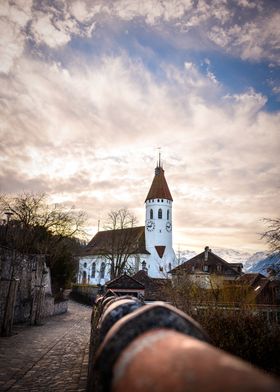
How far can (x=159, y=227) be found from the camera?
66250 mm

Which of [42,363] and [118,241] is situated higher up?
[118,241]

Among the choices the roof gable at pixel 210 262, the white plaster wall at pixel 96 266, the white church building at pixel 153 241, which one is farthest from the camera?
the white church building at pixel 153 241

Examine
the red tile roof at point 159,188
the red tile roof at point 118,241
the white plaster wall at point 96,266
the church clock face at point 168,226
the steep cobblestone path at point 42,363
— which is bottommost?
the steep cobblestone path at point 42,363

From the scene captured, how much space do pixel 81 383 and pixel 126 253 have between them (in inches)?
1758

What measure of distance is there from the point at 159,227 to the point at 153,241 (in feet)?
10.4

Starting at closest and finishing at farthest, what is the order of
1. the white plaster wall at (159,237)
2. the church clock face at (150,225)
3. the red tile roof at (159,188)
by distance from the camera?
the white plaster wall at (159,237)
the church clock face at (150,225)
the red tile roof at (159,188)

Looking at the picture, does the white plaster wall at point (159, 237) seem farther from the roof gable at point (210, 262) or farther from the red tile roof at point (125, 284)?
the red tile roof at point (125, 284)

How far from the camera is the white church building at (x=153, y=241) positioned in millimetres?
63438

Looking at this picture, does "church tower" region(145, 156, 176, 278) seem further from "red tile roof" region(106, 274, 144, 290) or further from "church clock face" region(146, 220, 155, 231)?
"red tile roof" region(106, 274, 144, 290)

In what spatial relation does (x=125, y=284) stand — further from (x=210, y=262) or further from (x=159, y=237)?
(x=159, y=237)

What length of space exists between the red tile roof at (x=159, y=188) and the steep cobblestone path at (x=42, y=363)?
53.6 metres

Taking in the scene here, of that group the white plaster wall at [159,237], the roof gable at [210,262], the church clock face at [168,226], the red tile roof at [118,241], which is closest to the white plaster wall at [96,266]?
the red tile roof at [118,241]

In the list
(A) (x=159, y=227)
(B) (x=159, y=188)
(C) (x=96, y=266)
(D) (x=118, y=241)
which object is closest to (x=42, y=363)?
(D) (x=118, y=241)

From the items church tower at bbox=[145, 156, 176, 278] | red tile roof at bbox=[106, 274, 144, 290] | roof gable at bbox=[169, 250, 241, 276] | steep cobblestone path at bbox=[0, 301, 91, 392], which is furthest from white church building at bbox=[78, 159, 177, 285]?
steep cobblestone path at bbox=[0, 301, 91, 392]
